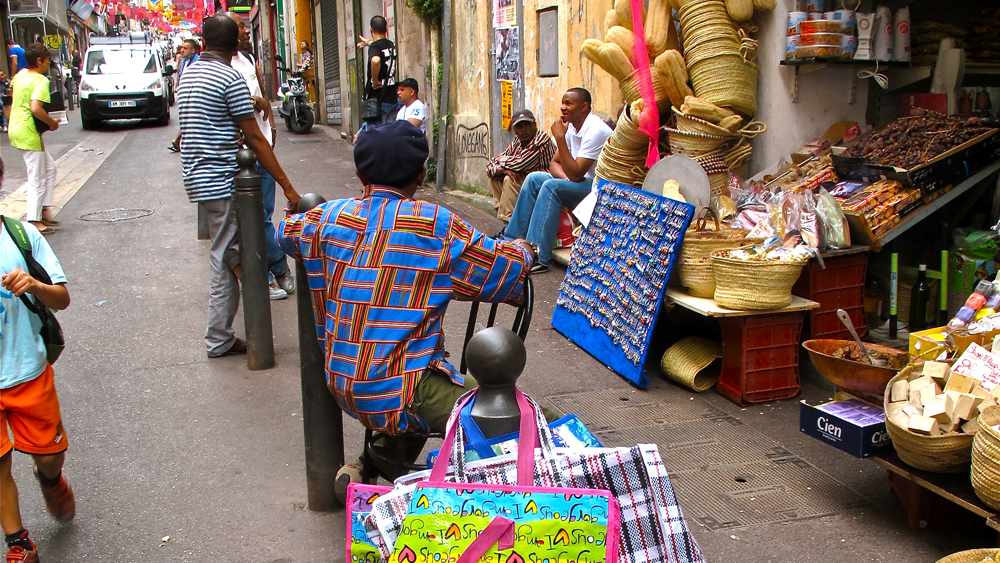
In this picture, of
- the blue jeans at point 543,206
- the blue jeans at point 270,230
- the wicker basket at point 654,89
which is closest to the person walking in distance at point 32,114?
the blue jeans at point 270,230

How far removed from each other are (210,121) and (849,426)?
4.01 metres

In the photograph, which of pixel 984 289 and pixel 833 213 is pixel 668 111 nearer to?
pixel 833 213

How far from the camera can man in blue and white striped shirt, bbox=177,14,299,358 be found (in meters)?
5.23

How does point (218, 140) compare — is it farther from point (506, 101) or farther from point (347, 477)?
point (506, 101)

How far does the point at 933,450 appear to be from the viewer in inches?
120

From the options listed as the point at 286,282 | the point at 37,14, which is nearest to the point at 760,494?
the point at 286,282

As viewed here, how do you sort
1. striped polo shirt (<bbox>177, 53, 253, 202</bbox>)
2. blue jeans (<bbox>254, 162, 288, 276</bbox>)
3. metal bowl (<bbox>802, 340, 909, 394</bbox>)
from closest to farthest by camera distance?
metal bowl (<bbox>802, 340, 909, 394</bbox>) < striped polo shirt (<bbox>177, 53, 253, 202</bbox>) < blue jeans (<bbox>254, 162, 288, 276</bbox>)

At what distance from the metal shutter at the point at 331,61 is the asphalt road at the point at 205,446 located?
39.3 ft

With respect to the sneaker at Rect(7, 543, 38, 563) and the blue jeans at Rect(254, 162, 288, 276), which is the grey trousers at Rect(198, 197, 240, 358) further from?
the sneaker at Rect(7, 543, 38, 563)

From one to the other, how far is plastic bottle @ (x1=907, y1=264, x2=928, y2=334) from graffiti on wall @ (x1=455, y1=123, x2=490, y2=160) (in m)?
5.91

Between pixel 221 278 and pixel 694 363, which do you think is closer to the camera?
pixel 694 363

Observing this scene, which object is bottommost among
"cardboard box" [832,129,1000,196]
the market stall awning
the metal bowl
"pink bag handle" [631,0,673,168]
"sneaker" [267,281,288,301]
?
"sneaker" [267,281,288,301]

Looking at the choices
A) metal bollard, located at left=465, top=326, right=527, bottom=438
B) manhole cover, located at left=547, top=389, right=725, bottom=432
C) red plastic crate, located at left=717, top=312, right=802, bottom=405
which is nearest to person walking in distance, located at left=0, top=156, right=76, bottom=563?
metal bollard, located at left=465, top=326, right=527, bottom=438

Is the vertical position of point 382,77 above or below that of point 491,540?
above
